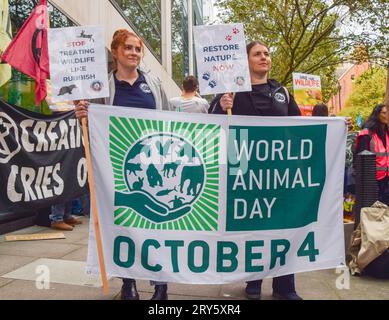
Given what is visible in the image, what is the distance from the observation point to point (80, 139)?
665cm

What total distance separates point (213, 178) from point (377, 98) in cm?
4953

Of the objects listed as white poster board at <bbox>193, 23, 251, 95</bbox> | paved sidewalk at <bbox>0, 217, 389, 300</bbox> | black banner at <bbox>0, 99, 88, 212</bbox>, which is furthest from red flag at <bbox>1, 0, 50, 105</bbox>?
paved sidewalk at <bbox>0, 217, 389, 300</bbox>

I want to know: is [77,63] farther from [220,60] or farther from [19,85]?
[19,85]

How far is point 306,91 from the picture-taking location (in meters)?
9.70

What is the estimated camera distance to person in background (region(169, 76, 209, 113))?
22.5ft

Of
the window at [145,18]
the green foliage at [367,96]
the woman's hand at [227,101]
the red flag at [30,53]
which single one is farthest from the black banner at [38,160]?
the green foliage at [367,96]

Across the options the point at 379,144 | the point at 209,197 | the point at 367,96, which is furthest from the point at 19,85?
the point at 367,96

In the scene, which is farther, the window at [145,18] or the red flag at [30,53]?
the window at [145,18]

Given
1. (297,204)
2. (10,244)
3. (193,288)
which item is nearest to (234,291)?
(193,288)

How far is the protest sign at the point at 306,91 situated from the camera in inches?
373

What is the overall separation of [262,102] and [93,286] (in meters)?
2.17

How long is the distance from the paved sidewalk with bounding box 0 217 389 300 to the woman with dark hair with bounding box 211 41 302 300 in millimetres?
132

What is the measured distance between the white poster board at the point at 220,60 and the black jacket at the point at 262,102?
312mm

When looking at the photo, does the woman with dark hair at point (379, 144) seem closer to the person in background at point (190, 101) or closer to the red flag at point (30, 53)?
the person in background at point (190, 101)
